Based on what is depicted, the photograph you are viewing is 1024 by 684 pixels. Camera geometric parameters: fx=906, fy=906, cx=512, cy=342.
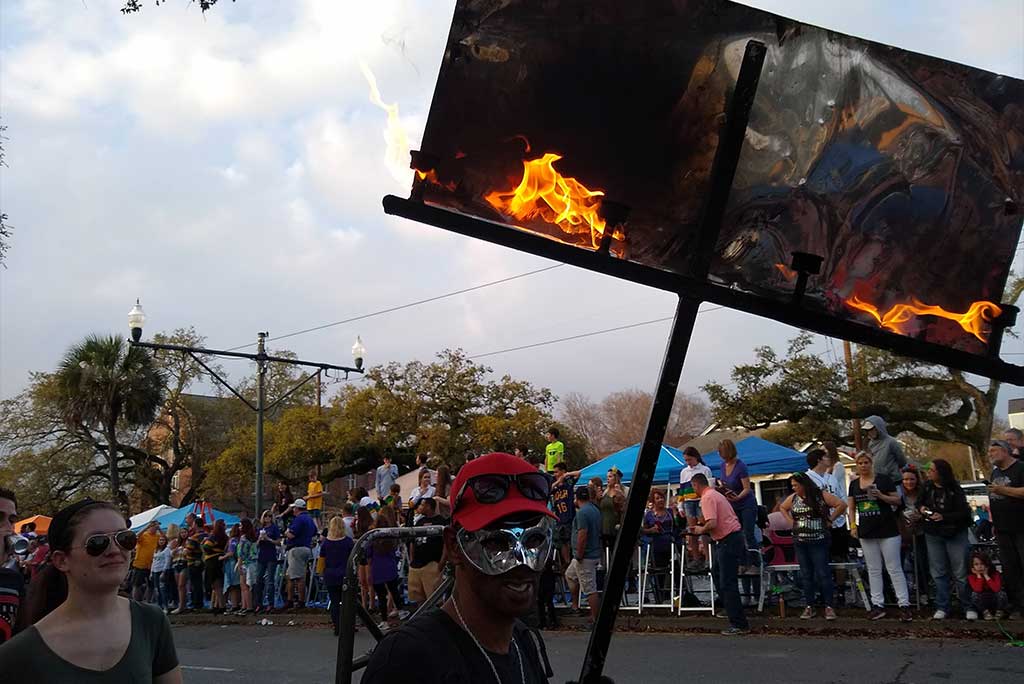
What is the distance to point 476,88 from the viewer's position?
2.62m

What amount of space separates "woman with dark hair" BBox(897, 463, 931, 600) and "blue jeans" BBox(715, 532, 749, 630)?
1903 millimetres

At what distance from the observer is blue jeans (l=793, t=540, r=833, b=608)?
35.0ft

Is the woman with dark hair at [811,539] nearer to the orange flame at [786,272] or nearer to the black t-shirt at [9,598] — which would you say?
the orange flame at [786,272]

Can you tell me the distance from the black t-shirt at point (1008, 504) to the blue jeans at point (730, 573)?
2.74 meters

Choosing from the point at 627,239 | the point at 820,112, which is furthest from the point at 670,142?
the point at 820,112

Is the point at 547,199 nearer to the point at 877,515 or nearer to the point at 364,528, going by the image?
the point at 877,515

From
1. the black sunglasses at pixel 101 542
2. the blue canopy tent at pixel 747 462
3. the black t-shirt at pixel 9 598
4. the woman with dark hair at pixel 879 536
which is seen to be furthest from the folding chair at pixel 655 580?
the black sunglasses at pixel 101 542

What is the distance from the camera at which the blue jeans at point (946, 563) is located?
32.4ft

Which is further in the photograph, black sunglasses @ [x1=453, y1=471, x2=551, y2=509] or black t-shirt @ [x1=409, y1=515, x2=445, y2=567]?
black t-shirt @ [x1=409, y1=515, x2=445, y2=567]

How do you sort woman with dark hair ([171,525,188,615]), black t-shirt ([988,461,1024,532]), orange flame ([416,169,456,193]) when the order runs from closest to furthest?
1. orange flame ([416,169,456,193])
2. black t-shirt ([988,461,1024,532])
3. woman with dark hair ([171,525,188,615])

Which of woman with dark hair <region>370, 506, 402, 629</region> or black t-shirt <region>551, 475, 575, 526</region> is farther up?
black t-shirt <region>551, 475, 575, 526</region>

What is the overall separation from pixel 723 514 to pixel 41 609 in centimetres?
847

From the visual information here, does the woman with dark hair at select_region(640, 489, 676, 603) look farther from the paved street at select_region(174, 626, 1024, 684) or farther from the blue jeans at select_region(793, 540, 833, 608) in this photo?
the blue jeans at select_region(793, 540, 833, 608)

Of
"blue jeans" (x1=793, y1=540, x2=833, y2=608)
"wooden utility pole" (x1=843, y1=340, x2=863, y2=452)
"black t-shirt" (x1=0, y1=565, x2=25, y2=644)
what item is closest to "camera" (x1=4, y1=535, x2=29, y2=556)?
"black t-shirt" (x1=0, y1=565, x2=25, y2=644)
